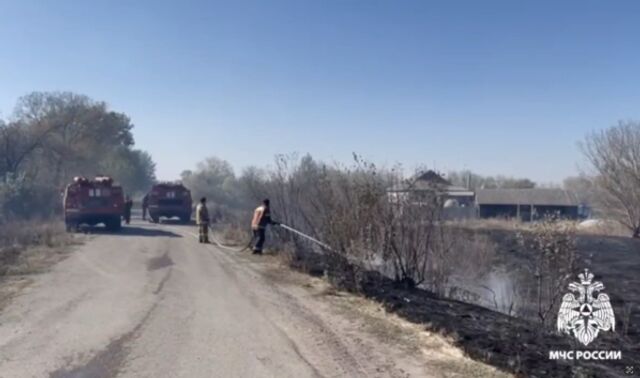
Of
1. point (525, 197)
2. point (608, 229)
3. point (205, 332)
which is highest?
point (525, 197)

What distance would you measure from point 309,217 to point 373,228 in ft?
12.0

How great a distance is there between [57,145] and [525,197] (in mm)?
54925

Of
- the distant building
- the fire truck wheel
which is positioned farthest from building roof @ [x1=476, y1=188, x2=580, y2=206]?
the distant building

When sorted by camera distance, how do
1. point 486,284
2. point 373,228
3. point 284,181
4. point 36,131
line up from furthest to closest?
1. point 36,131
2. point 284,181
3. point 486,284
4. point 373,228

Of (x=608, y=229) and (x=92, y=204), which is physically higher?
(x=92, y=204)

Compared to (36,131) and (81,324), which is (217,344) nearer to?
(81,324)

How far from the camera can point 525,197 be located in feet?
248

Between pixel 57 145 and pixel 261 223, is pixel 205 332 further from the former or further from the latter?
pixel 57 145

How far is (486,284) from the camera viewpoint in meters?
15.5

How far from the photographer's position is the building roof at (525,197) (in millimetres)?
72688

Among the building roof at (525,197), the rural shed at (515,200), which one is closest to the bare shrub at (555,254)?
Answer: the rural shed at (515,200)

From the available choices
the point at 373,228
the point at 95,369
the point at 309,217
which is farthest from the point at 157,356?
the point at 309,217

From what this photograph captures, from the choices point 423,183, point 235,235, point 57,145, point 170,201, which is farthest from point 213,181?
point 423,183

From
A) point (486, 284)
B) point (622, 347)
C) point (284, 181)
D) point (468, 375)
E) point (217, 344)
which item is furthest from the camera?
point (284, 181)
